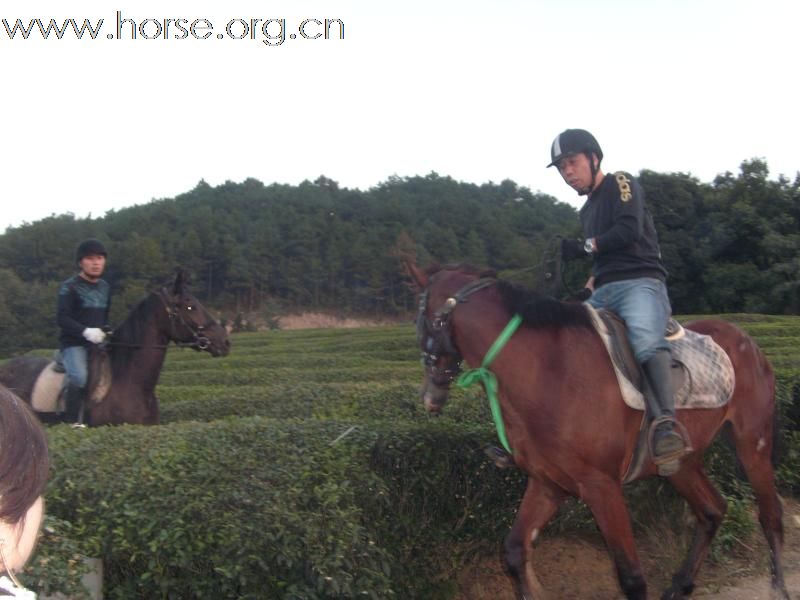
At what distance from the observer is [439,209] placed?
69.8 m

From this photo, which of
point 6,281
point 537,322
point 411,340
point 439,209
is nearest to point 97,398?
point 537,322

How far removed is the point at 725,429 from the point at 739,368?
421mm

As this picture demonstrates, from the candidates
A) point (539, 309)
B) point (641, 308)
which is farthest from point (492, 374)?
point (641, 308)

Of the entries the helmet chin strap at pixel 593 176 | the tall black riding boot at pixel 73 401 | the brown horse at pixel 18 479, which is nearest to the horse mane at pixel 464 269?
the helmet chin strap at pixel 593 176

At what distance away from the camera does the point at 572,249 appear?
5105 millimetres

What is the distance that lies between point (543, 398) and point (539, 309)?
1.71 feet

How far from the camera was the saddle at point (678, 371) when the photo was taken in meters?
4.51

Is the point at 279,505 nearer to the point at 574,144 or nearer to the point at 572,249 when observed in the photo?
the point at 572,249

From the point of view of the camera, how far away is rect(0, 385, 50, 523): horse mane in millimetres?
1650

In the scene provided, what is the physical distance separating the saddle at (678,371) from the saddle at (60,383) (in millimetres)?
4991

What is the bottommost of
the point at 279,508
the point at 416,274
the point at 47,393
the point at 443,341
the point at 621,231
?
the point at 47,393

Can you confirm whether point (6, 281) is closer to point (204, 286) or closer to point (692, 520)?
point (204, 286)

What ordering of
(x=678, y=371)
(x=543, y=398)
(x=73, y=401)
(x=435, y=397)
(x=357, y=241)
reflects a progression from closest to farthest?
1. (x=543, y=398)
2. (x=435, y=397)
3. (x=678, y=371)
4. (x=73, y=401)
5. (x=357, y=241)

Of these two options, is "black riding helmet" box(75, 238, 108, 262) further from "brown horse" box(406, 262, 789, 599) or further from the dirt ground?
the dirt ground
